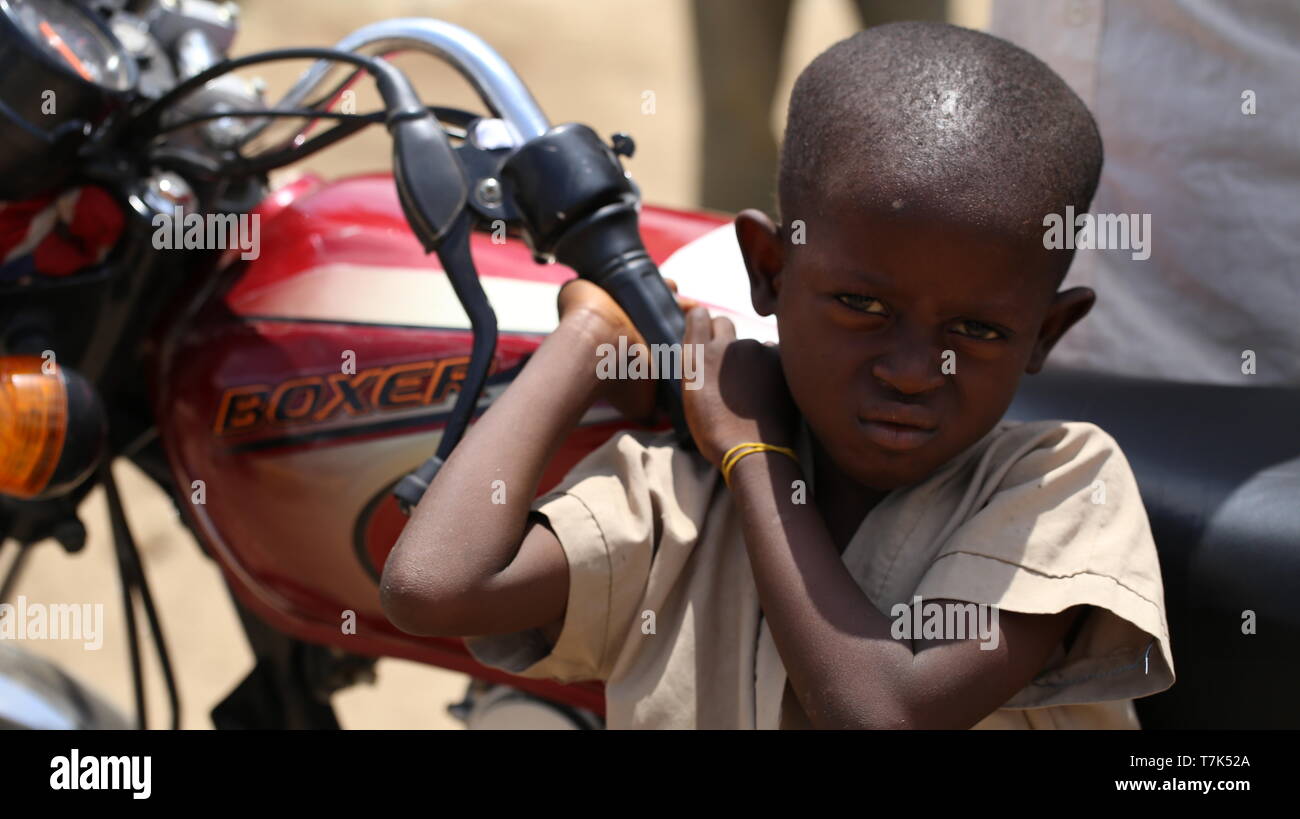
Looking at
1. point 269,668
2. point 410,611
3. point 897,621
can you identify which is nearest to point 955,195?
point 897,621

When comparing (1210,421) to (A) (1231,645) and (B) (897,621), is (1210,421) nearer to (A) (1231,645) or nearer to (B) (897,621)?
(A) (1231,645)

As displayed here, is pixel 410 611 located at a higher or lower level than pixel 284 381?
lower

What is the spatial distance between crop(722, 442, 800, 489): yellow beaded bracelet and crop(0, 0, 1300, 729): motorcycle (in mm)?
93

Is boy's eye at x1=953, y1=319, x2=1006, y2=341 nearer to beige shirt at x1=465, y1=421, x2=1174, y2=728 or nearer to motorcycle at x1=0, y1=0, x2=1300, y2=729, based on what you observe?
beige shirt at x1=465, y1=421, x2=1174, y2=728

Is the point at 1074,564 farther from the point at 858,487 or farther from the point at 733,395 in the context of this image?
the point at 733,395

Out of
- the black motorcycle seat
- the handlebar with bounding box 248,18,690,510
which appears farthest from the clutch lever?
the black motorcycle seat

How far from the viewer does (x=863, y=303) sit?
97 centimetres

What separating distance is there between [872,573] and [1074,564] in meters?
0.16

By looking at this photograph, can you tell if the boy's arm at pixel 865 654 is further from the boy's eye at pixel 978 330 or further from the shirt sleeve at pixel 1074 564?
the boy's eye at pixel 978 330

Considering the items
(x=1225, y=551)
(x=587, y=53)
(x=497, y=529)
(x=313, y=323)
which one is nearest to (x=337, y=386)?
(x=313, y=323)

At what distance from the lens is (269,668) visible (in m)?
1.52

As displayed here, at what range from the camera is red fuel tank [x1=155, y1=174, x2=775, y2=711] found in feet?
4.15
